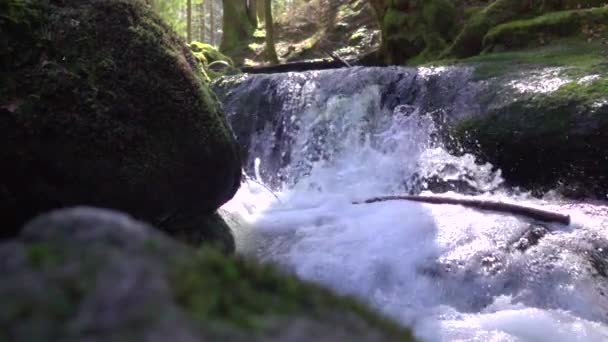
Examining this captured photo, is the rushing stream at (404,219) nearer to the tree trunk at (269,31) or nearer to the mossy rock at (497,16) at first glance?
the mossy rock at (497,16)

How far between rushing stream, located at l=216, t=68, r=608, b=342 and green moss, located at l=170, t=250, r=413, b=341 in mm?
2888

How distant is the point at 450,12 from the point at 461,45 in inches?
66.7

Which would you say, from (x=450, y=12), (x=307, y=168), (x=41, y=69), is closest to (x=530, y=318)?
(x=41, y=69)


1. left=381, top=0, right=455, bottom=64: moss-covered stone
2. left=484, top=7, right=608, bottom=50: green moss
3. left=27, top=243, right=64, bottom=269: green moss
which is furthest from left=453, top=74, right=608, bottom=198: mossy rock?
left=27, top=243, right=64, bottom=269: green moss

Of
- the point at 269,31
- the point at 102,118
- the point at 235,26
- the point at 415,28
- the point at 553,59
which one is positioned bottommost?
the point at 235,26

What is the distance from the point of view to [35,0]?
17.1ft

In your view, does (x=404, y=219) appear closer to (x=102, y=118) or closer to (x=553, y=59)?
(x=102, y=118)

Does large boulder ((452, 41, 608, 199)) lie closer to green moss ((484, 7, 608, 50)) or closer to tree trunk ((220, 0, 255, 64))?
green moss ((484, 7, 608, 50))

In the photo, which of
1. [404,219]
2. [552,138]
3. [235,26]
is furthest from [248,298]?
[235,26]

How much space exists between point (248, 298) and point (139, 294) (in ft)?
0.73

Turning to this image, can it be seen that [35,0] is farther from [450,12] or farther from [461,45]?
[450,12]

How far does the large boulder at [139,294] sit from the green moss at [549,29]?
426 inches

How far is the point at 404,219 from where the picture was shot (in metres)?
6.66

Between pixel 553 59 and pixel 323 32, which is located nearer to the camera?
pixel 553 59
